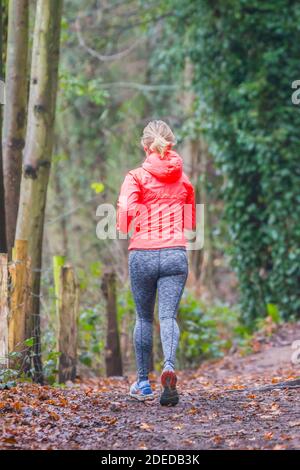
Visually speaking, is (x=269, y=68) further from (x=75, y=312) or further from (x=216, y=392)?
(x=216, y=392)

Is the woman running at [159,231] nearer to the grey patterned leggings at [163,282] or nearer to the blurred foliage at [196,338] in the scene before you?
the grey patterned leggings at [163,282]

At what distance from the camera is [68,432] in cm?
546

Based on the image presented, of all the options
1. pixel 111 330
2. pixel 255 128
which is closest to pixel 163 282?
pixel 111 330

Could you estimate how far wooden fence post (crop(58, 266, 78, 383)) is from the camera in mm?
9133

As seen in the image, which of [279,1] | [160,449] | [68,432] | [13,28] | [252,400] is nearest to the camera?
[160,449]

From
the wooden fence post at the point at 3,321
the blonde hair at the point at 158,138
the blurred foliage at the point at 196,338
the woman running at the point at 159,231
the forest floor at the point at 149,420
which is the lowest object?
the blurred foliage at the point at 196,338

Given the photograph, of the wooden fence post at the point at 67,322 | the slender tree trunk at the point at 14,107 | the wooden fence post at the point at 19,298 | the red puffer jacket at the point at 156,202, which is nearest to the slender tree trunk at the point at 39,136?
the slender tree trunk at the point at 14,107

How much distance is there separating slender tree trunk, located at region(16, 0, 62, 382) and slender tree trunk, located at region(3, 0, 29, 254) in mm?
129

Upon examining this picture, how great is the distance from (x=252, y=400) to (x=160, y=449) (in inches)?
78.8

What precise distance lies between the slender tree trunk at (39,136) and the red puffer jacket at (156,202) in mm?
2637

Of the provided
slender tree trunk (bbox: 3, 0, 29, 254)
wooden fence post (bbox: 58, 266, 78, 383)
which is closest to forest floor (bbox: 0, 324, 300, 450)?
wooden fence post (bbox: 58, 266, 78, 383)

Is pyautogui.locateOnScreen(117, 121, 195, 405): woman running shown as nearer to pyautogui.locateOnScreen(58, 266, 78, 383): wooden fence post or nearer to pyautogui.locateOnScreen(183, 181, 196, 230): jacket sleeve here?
pyautogui.locateOnScreen(183, 181, 196, 230): jacket sleeve

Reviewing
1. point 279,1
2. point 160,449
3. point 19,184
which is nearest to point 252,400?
point 160,449

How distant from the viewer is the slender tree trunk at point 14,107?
9.13m
